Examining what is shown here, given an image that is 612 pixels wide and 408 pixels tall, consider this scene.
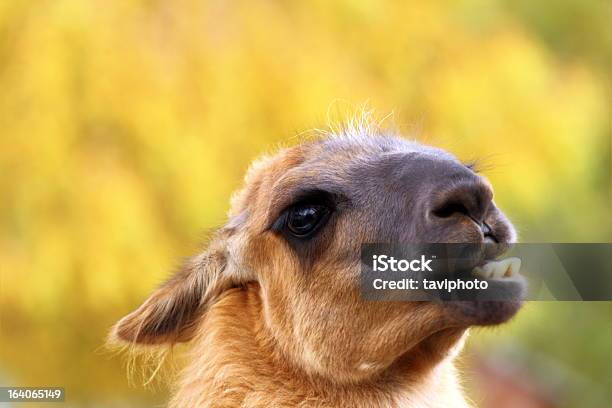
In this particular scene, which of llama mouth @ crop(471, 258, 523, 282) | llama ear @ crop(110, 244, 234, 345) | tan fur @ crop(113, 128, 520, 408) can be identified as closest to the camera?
llama mouth @ crop(471, 258, 523, 282)

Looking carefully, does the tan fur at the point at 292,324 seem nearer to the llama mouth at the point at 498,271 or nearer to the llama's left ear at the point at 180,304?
the llama's left ear at the point at 180,304

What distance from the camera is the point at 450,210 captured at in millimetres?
2596

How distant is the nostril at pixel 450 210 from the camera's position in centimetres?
258

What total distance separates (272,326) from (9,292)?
2739mm

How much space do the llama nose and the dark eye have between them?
0.40m

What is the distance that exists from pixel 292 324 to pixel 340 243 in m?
0.32

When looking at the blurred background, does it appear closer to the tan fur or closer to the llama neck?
the tan fur

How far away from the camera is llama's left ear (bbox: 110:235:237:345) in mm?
3133

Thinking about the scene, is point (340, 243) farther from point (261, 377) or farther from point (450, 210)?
point (261, 377)

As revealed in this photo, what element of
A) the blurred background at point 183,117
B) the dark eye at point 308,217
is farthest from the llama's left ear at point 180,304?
the blurred background at point 183,117

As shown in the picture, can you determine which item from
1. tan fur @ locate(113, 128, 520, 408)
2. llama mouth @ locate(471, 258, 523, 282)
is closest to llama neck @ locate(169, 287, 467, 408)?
tan fur @ locate(113, 128, 520, 408)

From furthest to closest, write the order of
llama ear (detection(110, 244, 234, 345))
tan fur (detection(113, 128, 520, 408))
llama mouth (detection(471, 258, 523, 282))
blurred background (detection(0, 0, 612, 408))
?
blurred background (detection(0, 0, 612, 408))
llama ear (detection(110, 244, 234, 345))
tan fur (detection(113, 128, 520, 408))
llama mouth (detection(471, 258, 523, 282))

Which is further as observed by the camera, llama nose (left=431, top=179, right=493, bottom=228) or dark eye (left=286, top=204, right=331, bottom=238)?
dark eye (left=286, top=204, right=331, bottom=238)

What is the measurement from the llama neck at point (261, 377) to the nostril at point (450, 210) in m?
0.40
